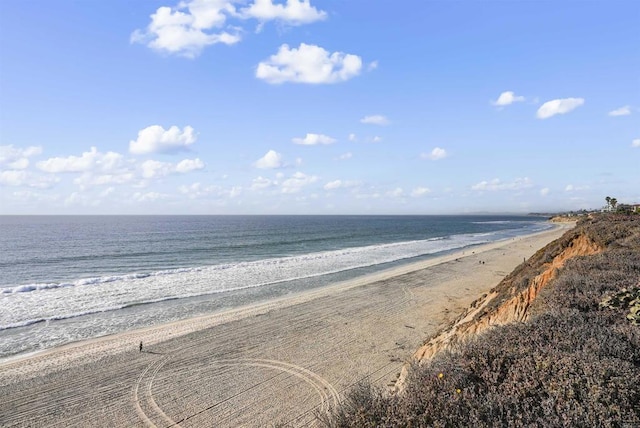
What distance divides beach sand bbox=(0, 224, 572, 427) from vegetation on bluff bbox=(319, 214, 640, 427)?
21.4 ft

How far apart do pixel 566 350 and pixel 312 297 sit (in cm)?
1969

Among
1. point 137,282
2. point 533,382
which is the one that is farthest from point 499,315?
point 137,282

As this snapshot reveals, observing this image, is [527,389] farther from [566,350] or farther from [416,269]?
[416,269]

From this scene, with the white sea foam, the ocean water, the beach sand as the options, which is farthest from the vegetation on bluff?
the white sea foam

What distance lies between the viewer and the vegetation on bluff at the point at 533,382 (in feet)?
12.0

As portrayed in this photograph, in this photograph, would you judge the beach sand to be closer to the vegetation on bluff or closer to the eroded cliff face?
the eroded cliff face

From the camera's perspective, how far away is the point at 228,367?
532 inches

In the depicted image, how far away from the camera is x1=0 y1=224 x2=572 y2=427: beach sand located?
10.7m

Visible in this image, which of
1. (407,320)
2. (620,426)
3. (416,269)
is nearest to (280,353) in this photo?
(407,320)

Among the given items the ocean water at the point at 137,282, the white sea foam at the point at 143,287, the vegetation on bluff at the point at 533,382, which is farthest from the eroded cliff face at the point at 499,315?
the white sea foam at the point at 143,287

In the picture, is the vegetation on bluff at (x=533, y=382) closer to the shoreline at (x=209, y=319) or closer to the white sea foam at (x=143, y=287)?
the shoreline at (x=209, y=319)

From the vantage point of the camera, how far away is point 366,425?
13.6ft

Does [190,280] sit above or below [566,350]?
below

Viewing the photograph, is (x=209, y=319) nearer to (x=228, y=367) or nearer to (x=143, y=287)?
(x=228, y=367)
